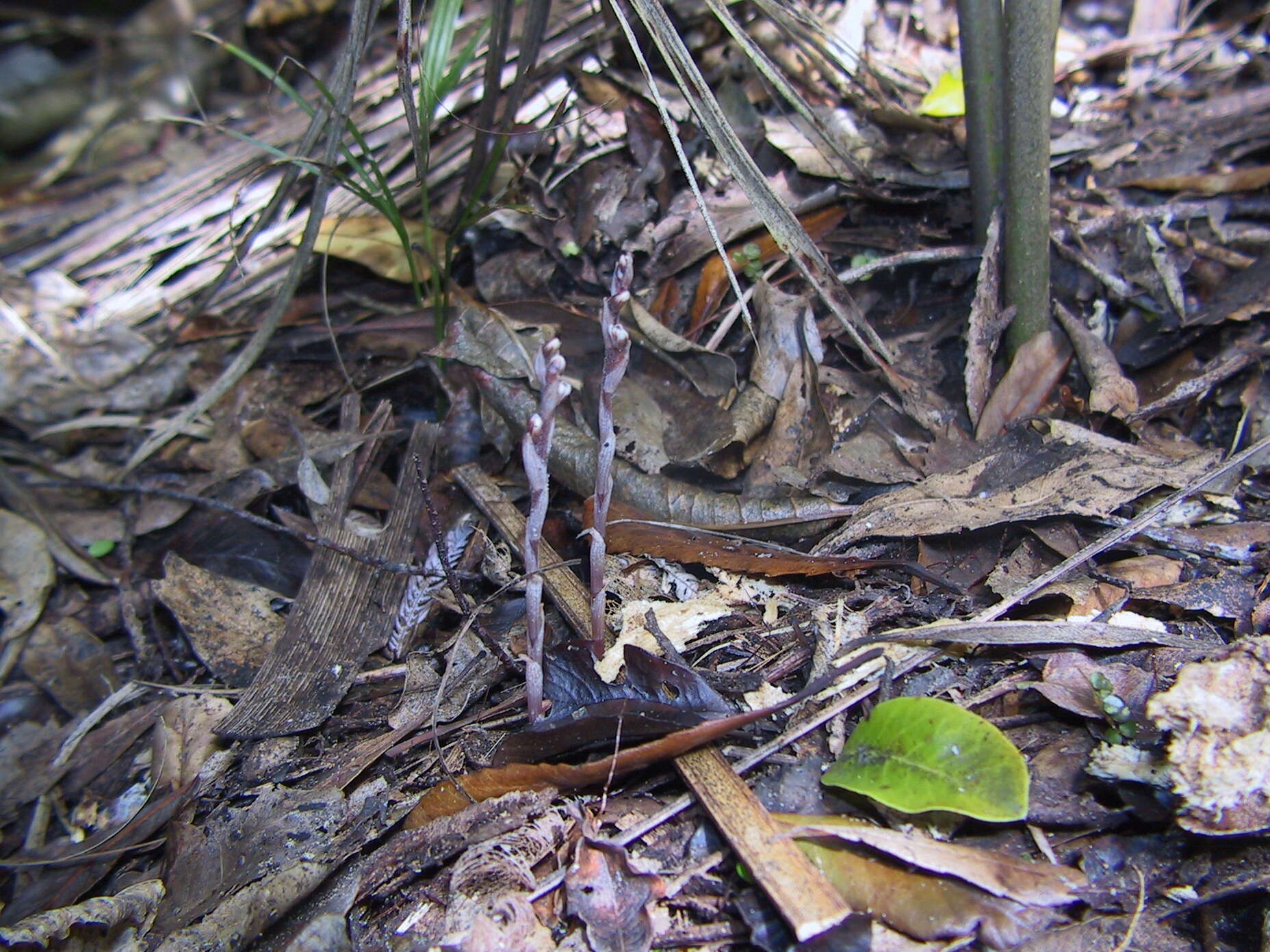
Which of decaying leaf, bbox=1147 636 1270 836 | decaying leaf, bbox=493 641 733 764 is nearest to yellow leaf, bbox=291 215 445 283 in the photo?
decaying leaf, bbox=493 641 733 764

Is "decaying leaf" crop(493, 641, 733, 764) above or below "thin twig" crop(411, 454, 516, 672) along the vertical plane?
below

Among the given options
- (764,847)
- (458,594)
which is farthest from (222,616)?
(764,847)

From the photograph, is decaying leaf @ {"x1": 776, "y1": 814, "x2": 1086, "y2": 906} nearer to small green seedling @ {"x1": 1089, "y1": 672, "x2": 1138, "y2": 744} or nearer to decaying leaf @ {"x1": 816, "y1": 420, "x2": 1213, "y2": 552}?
small green seedling @ {"x1": 1089, "y1": 672, "x2": 1138, "y2": 744}

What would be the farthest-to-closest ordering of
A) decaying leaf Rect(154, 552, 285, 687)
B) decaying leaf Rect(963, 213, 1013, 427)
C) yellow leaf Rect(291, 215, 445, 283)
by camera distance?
yellow leaf Rect(291, 215, 445, 283)
decaying leaf Rect(963, 213, 1013, 427)
decaying leaf Rect(154, 552, 285, 687)

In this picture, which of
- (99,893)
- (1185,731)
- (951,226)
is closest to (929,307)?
(951,226)

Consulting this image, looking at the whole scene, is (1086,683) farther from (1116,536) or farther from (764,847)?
(764,847)

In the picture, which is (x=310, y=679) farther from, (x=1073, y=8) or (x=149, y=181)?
(x=1073, y=8)
